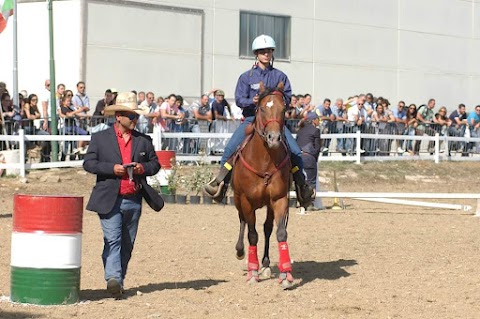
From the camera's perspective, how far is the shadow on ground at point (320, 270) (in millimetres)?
12664

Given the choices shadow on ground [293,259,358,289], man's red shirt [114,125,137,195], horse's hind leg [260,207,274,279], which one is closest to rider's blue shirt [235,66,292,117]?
horse's hind leg [260,207,274,279]

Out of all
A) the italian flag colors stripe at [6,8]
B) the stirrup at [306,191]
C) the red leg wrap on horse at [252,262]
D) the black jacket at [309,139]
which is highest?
the italian flag colors stripe at [6,8]

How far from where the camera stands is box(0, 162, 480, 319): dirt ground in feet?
34.1

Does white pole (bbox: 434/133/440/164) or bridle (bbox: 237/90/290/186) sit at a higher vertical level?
bridle (bbox: 237/90/290/186)

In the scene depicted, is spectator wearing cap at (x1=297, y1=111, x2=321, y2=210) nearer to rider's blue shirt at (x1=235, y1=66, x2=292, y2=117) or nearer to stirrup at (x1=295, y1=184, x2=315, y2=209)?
stirrup at (x1=295, y1=184, x2=315, y2=209)

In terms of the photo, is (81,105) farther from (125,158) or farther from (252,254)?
(125,158)

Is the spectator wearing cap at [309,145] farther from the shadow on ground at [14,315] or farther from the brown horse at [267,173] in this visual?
the shadow on ground at [14,315]

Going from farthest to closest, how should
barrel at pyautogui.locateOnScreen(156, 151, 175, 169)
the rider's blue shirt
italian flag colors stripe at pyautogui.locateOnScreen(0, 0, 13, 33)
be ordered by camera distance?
italian flag colors stripe at pyautogui.locateOnScreen(0, 0, 13, 33) < barrel at pyautogui.locateOnScreen(156, 151, 175, 169) < the rider's blue shirt

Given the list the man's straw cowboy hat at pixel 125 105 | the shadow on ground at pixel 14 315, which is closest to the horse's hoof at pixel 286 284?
the man's straw cowboy hat at pixel 125 105

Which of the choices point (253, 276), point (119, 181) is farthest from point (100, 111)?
point (119, 181)

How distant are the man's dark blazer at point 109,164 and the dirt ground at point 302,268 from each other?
3.01ft

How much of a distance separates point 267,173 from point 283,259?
92cm

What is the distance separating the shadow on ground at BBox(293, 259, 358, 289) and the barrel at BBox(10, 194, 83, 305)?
8.87ft

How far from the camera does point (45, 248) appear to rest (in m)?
10.1
